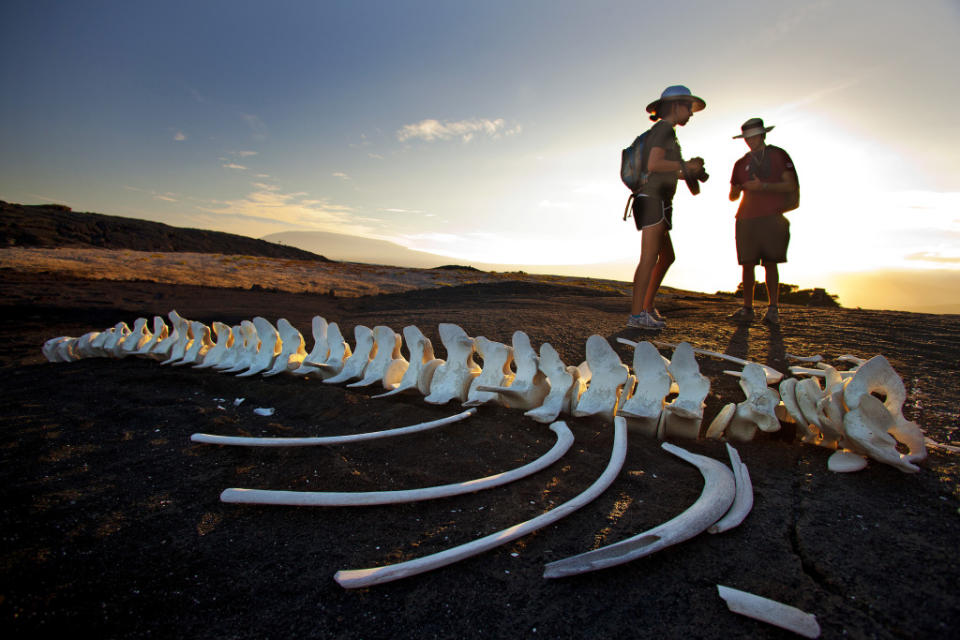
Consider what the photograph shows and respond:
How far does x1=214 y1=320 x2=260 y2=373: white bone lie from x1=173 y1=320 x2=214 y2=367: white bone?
35cm

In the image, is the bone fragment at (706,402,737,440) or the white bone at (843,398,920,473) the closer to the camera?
the white bone at (843,398,920,473)

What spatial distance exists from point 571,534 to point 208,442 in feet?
6.38

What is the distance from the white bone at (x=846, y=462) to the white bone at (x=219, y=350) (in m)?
4.53

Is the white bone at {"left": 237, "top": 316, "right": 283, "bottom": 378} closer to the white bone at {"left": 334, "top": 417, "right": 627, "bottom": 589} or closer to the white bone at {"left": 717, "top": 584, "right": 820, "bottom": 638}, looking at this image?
the white bone at {"left": 334, "top": 417, "right": 627, "bottom": 589}

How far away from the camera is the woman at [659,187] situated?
461 centimetres

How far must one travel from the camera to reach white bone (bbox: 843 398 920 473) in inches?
69.7

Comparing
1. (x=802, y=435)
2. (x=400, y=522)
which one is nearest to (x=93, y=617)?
(x=400, y=522)

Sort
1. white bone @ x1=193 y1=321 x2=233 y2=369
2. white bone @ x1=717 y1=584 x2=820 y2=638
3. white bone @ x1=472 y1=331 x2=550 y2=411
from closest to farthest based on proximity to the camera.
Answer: white bone @ x1=717 y1=584 x2=820 y2=638
white bone @ x1=472 y1=331 x2=550 y2=411
white bone @ x1=193 y1=321 x2=233 y2=369

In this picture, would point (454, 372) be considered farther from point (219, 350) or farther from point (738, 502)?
point (219, 350)

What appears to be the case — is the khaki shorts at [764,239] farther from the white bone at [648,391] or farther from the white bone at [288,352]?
the white bone at [288,352]

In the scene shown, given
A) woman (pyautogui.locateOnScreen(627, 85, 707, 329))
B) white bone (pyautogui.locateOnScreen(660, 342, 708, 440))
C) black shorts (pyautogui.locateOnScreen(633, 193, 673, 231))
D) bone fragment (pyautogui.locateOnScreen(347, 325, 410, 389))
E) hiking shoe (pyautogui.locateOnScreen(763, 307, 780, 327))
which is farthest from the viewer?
hiking shoe (pyautogui.locateOnScreen(763, 307, 780, 327))

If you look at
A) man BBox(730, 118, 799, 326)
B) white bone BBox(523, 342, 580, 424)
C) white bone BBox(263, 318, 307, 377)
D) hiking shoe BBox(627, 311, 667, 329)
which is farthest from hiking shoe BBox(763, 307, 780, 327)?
white bone BBox(263, 318, 307, 377)

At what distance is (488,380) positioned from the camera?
9.61 feet

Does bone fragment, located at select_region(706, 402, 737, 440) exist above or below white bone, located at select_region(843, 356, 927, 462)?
below
